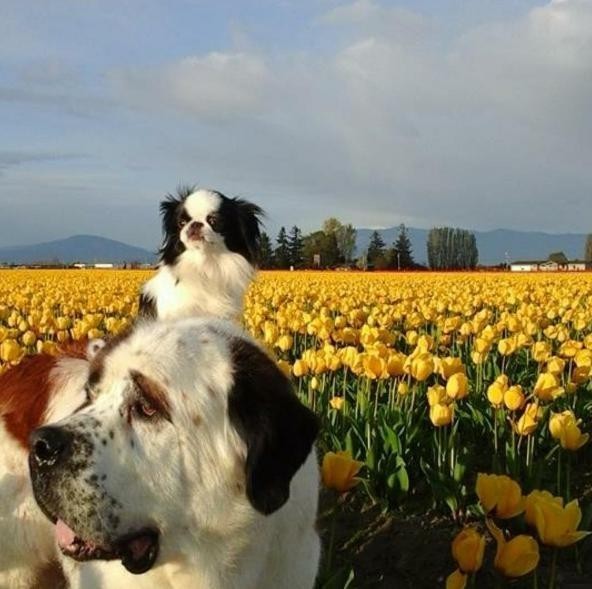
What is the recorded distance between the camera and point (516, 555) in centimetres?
347

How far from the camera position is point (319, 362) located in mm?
6891

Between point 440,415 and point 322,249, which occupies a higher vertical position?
point 322,249

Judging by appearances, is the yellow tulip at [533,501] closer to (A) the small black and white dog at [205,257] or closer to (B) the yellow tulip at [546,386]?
(B) the yellow tulip at [546,386]

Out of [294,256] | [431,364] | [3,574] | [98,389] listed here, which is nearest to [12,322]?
[431,364]

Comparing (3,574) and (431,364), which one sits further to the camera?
(431,364)

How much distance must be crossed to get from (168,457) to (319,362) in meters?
4.10

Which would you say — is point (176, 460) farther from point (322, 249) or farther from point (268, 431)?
point (322, 249)

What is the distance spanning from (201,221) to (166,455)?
21.4 feet

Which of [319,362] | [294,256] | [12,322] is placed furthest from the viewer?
[294,256]

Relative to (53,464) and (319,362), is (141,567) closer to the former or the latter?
(53,464)

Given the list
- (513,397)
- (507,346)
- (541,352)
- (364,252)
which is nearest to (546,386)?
(513,397)

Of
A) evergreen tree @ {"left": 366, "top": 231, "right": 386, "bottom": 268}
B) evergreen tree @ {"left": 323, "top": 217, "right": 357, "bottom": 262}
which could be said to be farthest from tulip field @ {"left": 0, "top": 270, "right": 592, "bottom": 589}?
evergreen tree @ {"left": 323, "top": 217, "right": 357, "bottom": 262}

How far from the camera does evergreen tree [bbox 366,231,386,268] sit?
81.8 m

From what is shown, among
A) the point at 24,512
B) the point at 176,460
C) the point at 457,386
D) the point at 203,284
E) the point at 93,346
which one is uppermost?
the point at 203,284
